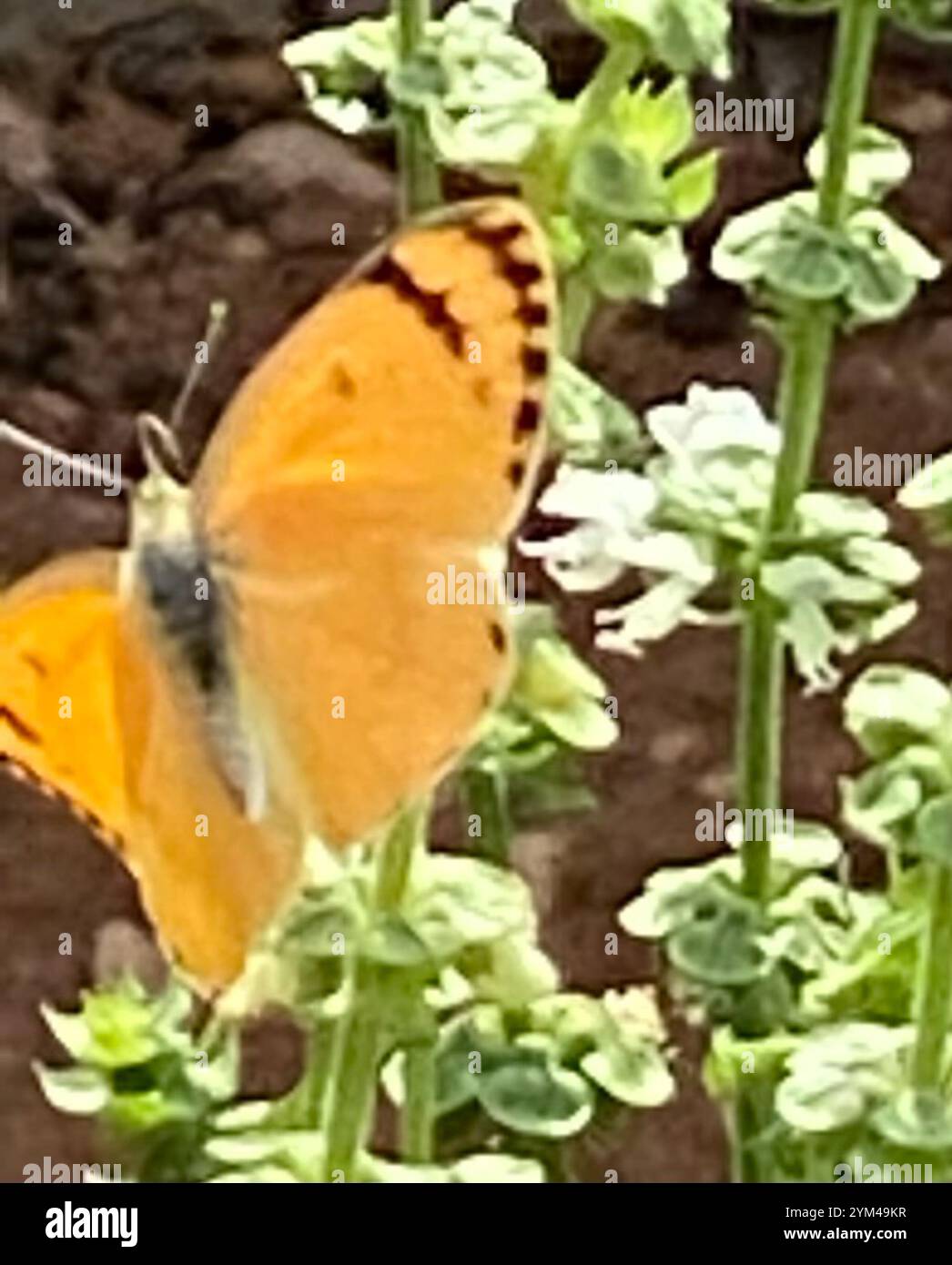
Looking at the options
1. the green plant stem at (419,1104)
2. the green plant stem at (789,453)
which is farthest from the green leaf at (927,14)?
the green plant stem at (419,1104)

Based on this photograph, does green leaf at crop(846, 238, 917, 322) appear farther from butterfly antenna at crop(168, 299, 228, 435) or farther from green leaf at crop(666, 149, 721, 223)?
butterfly antenna at crop(168, 299, 228, 435)

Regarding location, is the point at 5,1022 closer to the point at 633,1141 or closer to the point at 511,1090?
the point at 633,1141

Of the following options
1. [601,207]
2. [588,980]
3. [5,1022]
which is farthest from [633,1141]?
[601,207]

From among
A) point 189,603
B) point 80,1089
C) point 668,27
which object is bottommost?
point 80,1089

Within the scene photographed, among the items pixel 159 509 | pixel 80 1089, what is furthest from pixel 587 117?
pixel 80 1089

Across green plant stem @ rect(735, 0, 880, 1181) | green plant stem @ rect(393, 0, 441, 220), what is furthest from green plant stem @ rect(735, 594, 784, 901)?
green plant stem @ rect(393, 0, 441, 220)

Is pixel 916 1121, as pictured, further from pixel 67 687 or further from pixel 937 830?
pixel 67 687

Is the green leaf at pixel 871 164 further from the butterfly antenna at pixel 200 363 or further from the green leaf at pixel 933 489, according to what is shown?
the butterfly antenna at pixel 200 363
